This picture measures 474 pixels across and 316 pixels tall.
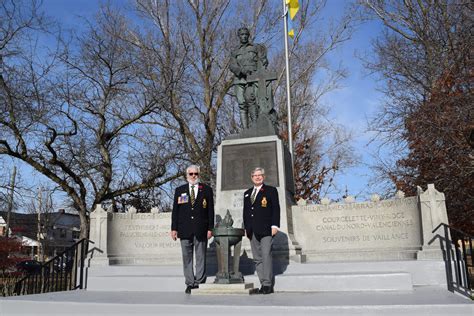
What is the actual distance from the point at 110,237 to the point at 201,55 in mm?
14205

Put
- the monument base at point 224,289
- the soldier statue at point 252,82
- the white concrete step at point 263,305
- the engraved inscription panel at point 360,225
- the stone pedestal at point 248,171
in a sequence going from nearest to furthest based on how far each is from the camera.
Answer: the white concrete step at point 263,305
the monument base at point 224,289
the engraved inscription panel at point 360,225
the stone pedestal at point 248,171
the soldier statue at point 252,82

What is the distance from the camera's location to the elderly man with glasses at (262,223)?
6.59m

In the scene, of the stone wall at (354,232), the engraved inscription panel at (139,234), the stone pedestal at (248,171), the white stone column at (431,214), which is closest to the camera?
the white stone column at (431,214)

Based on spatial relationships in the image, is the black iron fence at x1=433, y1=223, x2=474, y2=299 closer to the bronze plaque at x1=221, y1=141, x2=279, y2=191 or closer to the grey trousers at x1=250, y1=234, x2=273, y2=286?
the grey trousers at x1=250, y1=234, x2=273, y2=286

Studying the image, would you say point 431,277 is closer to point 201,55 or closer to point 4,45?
point 4,45

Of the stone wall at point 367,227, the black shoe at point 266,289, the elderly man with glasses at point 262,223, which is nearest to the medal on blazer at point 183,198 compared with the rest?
the elderly man with glasses at point 262,223

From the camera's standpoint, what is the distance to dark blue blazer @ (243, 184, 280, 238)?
22.0ft

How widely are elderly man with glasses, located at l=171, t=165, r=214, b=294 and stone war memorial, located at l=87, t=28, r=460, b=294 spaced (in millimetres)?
304

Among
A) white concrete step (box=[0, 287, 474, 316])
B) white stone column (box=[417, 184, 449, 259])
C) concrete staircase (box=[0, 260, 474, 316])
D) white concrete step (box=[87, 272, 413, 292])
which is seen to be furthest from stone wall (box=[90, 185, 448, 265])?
white concrete step (box=[0, 287, 474, 316])

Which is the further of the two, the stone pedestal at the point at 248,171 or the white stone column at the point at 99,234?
the white stone column at the point at 99,234

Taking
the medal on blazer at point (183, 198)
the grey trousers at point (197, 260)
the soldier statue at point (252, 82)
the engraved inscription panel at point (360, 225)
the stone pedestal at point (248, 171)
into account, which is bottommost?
the grey trousers at point (197, 260)

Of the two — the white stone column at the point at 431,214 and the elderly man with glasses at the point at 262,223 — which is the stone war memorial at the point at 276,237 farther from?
the elderly man with glasses at the point at 262,223

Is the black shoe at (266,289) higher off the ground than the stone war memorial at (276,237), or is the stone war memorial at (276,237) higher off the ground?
the stone war memorial at (276,237)

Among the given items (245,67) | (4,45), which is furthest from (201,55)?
(245,67)
